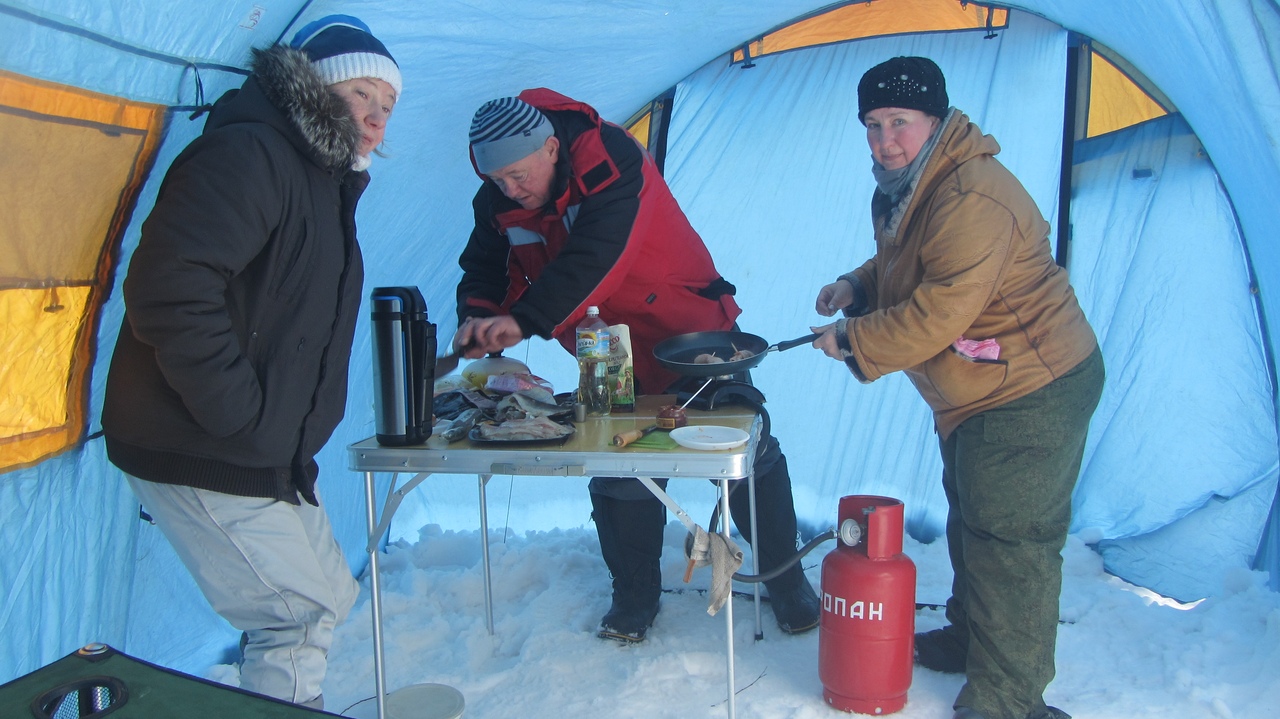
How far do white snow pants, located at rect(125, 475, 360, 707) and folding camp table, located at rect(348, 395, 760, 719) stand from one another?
295 mm

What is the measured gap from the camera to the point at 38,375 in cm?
195

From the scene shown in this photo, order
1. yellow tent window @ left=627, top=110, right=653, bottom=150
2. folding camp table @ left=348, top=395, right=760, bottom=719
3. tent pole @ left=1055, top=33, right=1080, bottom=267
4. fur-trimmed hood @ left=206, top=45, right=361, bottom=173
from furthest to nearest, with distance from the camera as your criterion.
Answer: yellow tent window @ left=627, top=110, right=653, bottom=150
tent pole @ left=1055, top=33, right=1080, bottom=267
folding camp table @ left=348, top=395, right=760, bottom=719
fur-trimmed hood @ left=206, top=45, right=361, bottom=173

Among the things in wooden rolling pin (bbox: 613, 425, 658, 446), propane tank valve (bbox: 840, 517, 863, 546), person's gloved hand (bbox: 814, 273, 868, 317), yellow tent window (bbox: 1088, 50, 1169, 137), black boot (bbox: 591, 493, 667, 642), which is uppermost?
yellow tent window (bbox: 1088, 50, 1169, 137)

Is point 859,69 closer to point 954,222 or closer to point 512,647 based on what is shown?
point 954,222

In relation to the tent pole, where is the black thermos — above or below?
below

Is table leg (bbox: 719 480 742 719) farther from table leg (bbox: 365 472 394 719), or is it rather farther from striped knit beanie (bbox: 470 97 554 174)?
striped knit beanie (bbox: 470 97 554 174)

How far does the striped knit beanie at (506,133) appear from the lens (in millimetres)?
2383

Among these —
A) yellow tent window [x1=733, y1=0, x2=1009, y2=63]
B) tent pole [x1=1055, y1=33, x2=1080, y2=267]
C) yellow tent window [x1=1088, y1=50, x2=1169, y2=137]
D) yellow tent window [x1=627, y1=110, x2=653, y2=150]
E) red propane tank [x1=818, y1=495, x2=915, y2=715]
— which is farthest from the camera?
yellow tent window [x1=627, y1=110, x2=653, y2=150]

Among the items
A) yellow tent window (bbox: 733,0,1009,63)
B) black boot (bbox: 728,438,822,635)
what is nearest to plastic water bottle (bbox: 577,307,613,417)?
black boot (bbox: 728,438,822,635)

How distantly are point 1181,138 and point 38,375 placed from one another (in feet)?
11.9

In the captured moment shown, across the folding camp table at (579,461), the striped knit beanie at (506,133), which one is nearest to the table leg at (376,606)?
the folding camp table at (579,461)

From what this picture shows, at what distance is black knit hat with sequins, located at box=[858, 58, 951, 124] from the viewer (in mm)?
2178

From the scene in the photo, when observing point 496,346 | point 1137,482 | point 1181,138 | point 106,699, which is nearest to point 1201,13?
point 1181,138

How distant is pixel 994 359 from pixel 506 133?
54.9 inches
